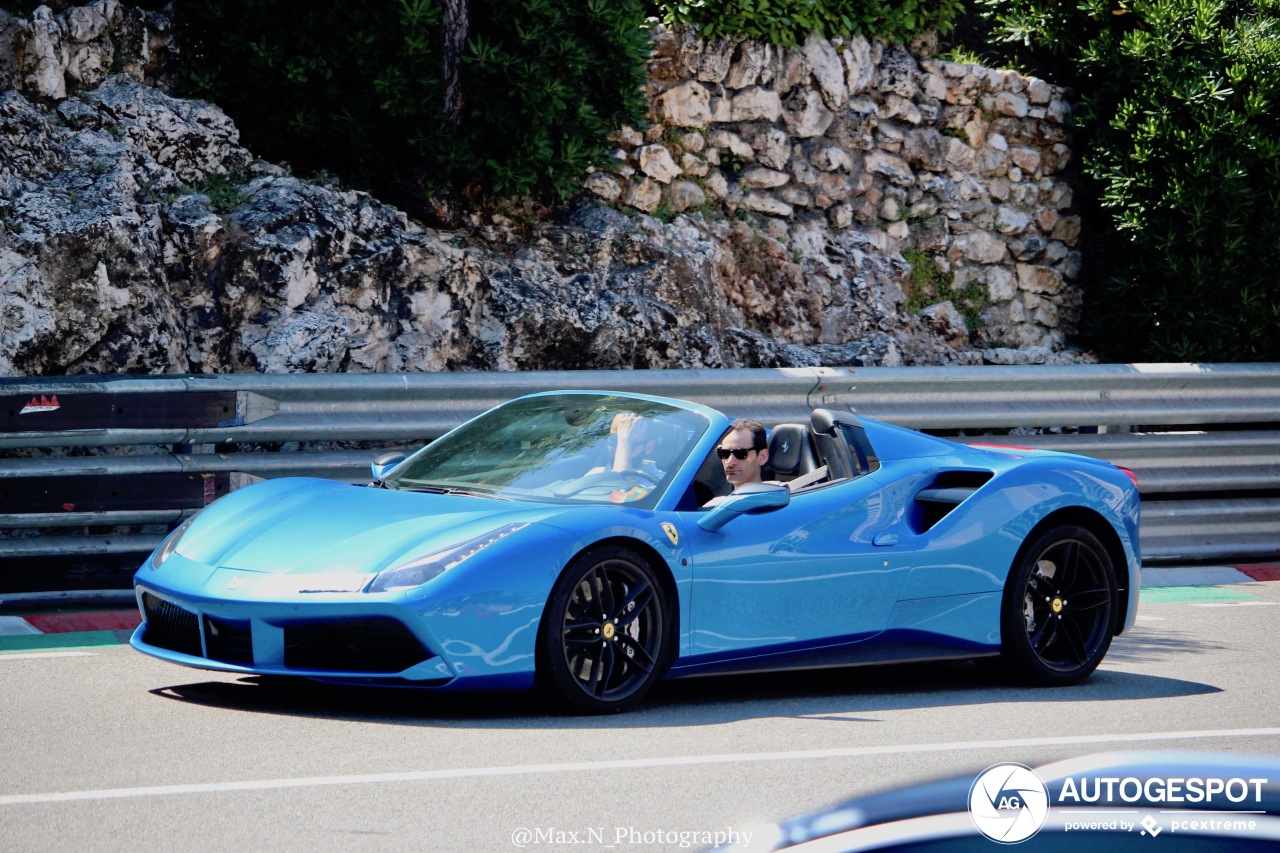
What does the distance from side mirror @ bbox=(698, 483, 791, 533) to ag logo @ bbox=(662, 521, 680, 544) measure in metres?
0.14

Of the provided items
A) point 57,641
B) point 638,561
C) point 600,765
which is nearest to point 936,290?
point 638,561

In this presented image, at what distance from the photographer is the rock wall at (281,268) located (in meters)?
9.60

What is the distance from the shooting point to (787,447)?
7070 millimetres

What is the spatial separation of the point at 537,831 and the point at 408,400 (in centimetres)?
465

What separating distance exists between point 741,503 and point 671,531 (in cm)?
31

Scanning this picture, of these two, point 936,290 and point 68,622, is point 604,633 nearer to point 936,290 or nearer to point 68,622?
point 68,622

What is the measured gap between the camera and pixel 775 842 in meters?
2.18

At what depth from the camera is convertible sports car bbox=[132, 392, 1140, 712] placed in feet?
18.5

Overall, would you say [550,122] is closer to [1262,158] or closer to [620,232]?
[620,232]

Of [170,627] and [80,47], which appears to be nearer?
[170,627]

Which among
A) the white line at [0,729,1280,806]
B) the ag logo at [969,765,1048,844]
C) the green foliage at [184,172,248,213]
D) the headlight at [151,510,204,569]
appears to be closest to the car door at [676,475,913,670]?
the white line at [0,729,1280,806]

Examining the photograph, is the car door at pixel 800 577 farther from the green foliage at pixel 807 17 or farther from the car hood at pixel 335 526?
the green foliage at pixel 807 17

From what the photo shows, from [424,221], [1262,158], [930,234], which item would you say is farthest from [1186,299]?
[424,221]

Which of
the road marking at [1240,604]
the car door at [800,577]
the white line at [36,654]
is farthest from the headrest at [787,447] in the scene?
the road marking at [1240,604]
